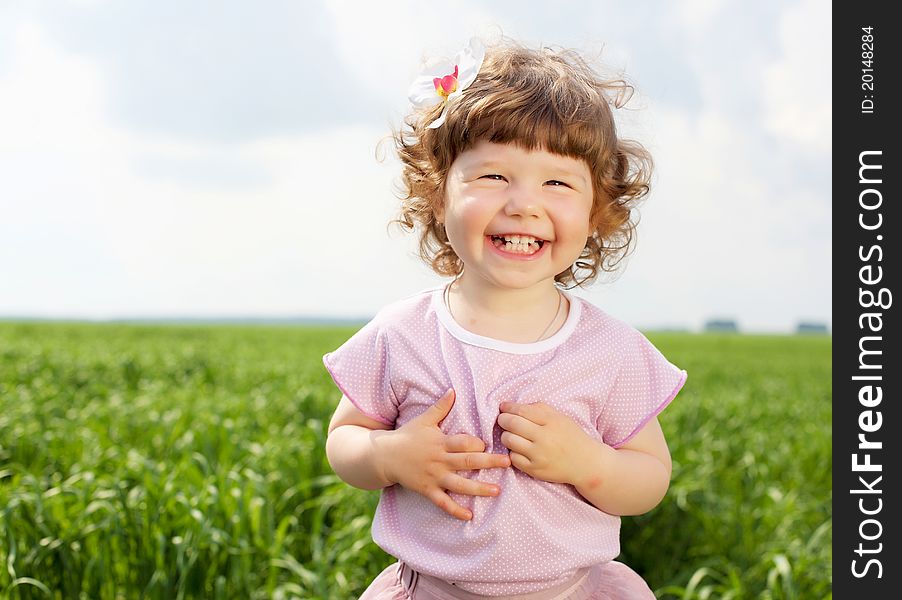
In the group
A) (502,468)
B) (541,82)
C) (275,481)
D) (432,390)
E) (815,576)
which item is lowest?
(815,576)

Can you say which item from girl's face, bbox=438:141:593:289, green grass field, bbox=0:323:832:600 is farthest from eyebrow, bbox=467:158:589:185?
green grass field, bbox=0:323:832:600

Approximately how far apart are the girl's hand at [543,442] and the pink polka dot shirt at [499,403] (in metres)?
0.04

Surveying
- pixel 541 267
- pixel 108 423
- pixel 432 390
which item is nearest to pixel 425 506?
pixel 432 390

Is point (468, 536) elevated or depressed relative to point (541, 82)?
depressed

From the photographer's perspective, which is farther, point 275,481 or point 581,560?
point 275,481

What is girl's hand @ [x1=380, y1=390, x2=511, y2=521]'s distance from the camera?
1.86 m

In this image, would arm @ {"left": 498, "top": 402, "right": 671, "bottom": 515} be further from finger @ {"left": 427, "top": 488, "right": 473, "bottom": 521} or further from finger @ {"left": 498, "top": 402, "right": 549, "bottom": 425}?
finger @ {"left": 427, "top": 488, "right": 473, "bottom": 521}

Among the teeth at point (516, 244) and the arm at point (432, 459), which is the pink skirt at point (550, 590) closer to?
the arm at point (432, 459)

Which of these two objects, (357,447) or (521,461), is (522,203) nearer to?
(521,461)

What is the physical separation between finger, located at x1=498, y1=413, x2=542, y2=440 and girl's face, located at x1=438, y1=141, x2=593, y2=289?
0.29m

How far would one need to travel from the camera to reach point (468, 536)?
189 cm

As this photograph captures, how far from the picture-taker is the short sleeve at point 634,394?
6.69 ft

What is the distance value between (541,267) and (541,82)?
0.42 m
